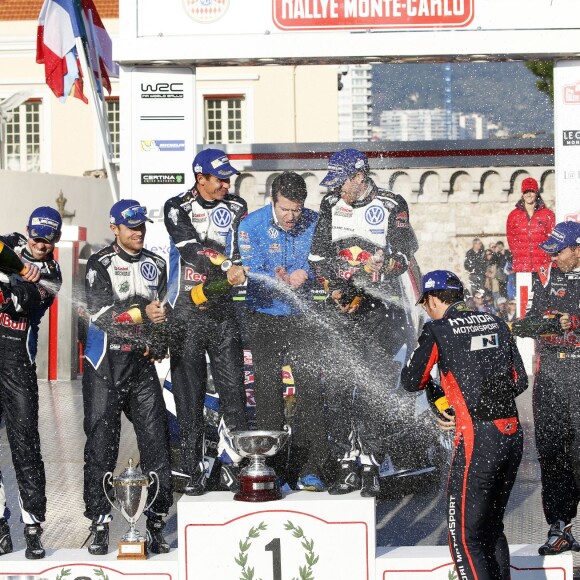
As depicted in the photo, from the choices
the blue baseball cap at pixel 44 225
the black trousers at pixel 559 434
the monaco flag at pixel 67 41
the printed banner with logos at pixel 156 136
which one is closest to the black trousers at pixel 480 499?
the black trousers at pixel 559 434

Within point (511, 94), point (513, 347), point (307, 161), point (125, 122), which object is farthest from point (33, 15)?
point (513, 347)

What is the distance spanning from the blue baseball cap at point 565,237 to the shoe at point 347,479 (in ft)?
5.89

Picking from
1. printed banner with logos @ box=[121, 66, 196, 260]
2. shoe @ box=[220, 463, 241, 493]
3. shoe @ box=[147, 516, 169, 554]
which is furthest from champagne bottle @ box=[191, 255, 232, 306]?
printed banner with logos @ box=[121, 66, 196, 260]

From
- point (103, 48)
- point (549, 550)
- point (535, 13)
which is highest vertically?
point (103, 48)

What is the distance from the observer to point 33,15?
29.1 metres

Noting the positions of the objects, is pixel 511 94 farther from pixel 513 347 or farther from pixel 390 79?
pixel 513 347

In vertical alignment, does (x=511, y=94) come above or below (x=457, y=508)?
above

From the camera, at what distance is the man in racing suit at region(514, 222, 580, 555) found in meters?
6.77

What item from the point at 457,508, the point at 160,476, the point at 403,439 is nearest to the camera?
the point at 457,508

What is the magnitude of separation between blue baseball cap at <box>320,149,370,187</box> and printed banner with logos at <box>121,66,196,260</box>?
5.16 feet

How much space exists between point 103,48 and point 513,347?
421 inches

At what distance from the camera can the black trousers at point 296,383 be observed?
7.43m

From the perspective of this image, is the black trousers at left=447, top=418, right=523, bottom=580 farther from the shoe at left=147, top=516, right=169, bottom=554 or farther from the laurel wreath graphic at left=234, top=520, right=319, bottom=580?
the shoe at left=147, top=516, right=169, bottom=554

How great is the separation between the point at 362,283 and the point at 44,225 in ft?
6.97
